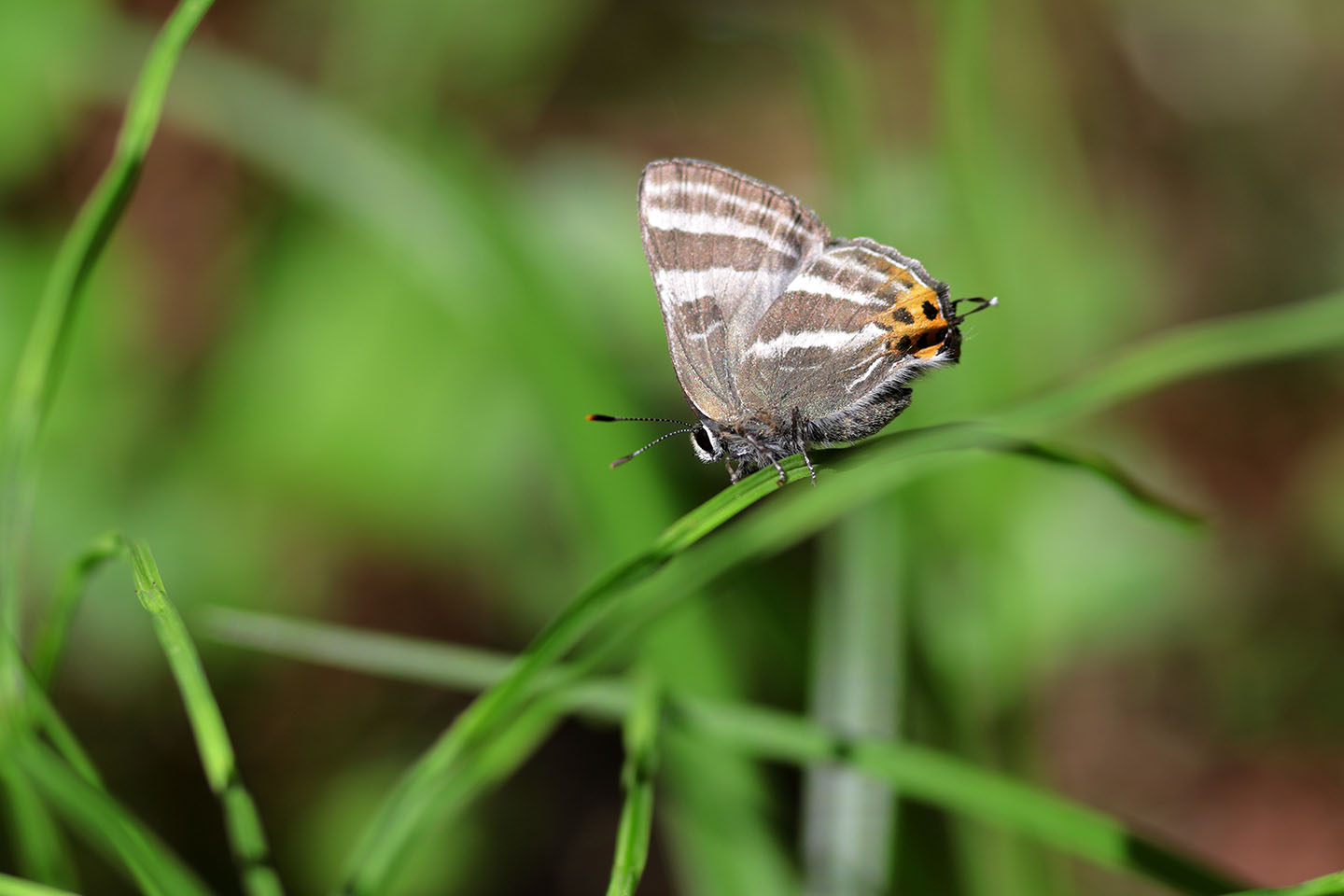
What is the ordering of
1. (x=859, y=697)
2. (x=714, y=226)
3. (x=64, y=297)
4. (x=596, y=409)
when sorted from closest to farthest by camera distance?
(x=64, y=297) < (x=859, y=697) < (x=714, y=226) < (x=596, y=409)

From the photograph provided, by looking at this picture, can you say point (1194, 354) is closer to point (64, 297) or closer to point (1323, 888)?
point (1323, 888)

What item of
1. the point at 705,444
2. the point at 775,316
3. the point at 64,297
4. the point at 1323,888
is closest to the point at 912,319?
the point at 775,316

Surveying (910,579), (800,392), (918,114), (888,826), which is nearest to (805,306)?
(800,392)

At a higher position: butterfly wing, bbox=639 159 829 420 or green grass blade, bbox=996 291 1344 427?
butterfly wing, bbox=639 159 829 420

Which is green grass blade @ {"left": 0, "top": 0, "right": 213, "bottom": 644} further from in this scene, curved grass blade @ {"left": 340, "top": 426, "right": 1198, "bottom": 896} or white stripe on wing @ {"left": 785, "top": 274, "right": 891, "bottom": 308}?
white stripe on wing @ {"left": 785, "top": 274, "right": 891, "bottom": 308}

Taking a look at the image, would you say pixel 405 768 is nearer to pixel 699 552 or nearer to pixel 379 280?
A: pixel 379 280

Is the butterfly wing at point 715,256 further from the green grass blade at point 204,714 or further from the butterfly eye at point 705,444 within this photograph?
the green grass blade at point 204,714

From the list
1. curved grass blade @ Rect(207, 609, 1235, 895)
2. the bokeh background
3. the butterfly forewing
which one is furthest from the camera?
the bokeh background

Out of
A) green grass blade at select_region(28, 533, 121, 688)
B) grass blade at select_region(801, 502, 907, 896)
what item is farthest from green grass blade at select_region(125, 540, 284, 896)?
grass blade at select_region(801, 502, 907, 896)
